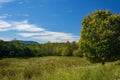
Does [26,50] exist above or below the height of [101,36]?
below

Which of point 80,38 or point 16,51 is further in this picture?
point 16,51

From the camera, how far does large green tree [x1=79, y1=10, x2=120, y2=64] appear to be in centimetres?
3697

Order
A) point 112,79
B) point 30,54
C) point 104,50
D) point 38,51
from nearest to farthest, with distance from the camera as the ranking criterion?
point 112,79
point 104,50
point 30,54
point 38,51

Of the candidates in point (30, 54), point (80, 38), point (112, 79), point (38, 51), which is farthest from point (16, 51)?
point (112, 79)

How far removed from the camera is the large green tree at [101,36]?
36969mm

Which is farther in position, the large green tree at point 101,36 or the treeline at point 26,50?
the treeline at point 26,50

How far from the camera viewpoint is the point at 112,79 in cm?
1275

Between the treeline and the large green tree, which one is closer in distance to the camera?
the large green tree

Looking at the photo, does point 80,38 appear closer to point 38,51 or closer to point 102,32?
point 102,32

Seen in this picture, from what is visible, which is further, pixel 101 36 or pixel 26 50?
pixel 26 50

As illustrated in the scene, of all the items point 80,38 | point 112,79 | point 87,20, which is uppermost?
point 87,20

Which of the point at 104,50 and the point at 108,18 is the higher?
the point at 108,18

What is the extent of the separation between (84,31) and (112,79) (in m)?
27.5

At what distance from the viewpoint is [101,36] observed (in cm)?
3788
